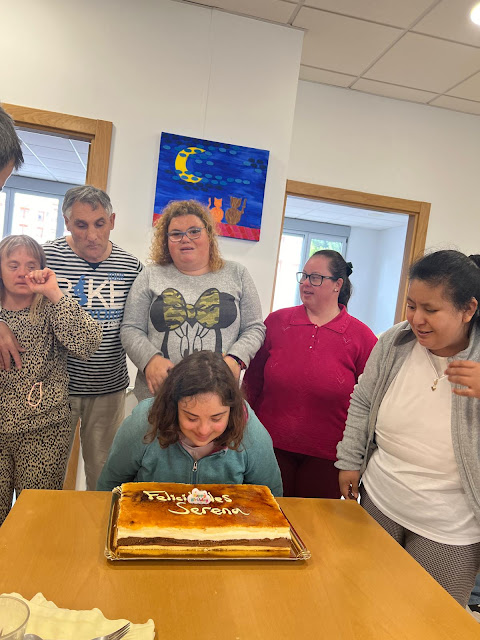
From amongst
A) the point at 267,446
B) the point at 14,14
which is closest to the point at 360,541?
the point at 267,446

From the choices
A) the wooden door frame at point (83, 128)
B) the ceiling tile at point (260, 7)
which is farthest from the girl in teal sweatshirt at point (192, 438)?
the ceiling tile at point (260, 7)

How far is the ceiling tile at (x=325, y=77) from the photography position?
320 centimetres

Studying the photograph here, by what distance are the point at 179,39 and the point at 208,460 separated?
2315mm

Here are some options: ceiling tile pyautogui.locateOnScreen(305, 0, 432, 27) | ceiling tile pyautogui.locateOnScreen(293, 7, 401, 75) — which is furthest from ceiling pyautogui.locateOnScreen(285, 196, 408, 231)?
ceiling tile pyautogui.locateOnScreen(305, 0, 432, 27)

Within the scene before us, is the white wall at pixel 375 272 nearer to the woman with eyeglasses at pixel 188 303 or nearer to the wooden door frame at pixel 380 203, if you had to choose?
the wooden door frame at pixel 380 203

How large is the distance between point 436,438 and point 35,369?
125 centimetres

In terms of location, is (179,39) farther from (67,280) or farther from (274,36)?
(67,280)

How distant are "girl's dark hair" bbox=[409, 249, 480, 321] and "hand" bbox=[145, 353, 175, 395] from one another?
33.0 inches

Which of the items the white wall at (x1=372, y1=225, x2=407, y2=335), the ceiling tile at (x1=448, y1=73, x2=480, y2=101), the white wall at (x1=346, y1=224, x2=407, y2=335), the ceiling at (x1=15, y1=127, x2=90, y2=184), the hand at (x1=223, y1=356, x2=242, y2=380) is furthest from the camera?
the white wall at (x1=346, y1=224, x2=407, y2=335)

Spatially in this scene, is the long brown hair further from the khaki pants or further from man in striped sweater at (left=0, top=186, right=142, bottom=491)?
the khaki pants

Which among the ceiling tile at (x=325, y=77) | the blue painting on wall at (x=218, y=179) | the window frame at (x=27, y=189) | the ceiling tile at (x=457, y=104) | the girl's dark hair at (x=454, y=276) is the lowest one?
the girl's dark hair at (x=454, y=276)

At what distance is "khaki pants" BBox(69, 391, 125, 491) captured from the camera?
201 centimetres

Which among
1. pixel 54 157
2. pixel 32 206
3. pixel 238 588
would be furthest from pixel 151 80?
pixel 32 206

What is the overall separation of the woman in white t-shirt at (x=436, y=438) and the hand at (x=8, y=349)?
1.17 meters
